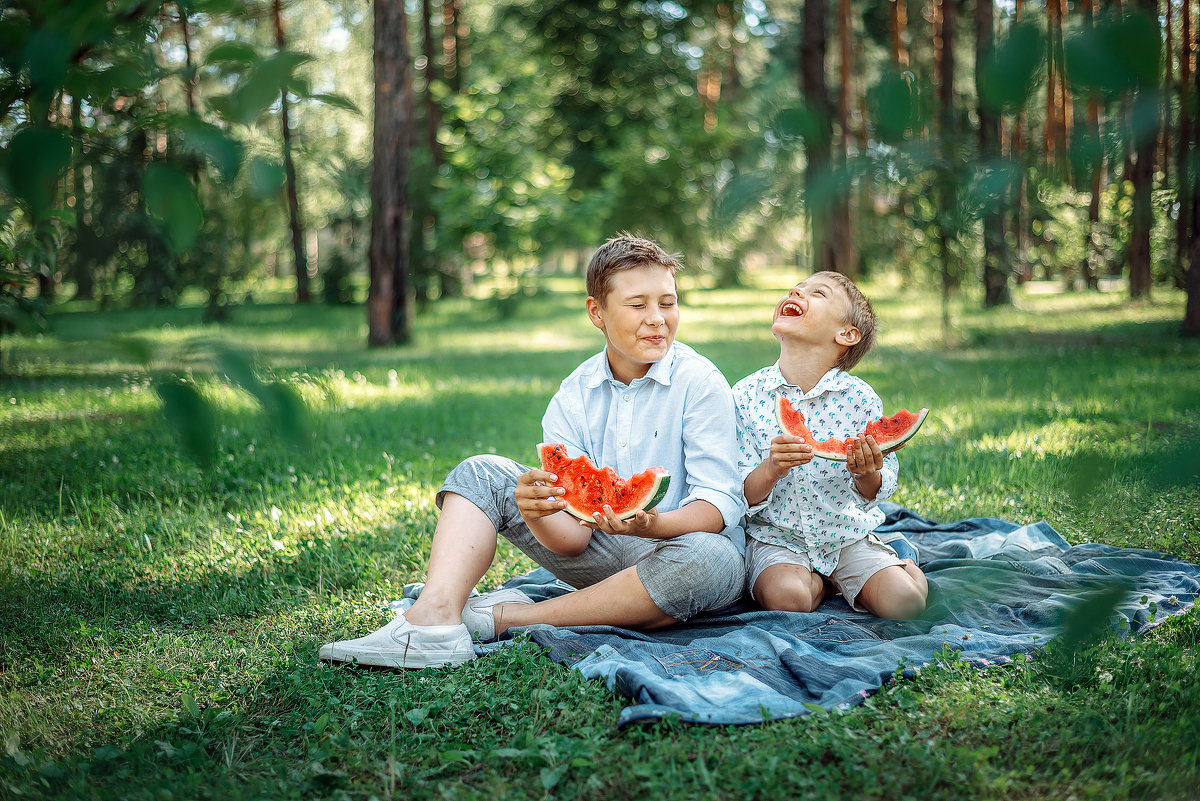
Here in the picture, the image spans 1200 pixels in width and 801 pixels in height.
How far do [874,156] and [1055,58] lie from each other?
24 cm

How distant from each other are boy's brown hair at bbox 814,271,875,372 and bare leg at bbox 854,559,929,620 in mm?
851

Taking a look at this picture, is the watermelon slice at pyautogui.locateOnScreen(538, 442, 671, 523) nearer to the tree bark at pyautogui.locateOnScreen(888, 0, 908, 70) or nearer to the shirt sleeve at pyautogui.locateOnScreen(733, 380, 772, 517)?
the shirt sleeve at pyautogui.locateOnScreen(733, 380, 772, 517)

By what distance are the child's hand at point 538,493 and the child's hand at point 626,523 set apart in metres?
0.14

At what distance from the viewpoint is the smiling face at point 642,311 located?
10.7ft

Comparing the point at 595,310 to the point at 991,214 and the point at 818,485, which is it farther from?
the point at 991,214

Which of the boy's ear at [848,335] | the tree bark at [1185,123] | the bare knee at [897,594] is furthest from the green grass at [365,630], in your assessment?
the boy's ear at [848,335]

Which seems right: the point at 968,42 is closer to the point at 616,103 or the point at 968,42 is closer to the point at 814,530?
the point at 616,103

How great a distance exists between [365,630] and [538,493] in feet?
3.34

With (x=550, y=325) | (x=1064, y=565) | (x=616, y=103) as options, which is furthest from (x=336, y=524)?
(x=616, y=103)

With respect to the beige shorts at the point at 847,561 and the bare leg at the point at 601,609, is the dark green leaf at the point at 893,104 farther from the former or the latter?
the beige shorts at the point at 847,561

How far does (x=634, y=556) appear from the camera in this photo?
3346 millimetres

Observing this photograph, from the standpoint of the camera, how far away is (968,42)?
2677 cm

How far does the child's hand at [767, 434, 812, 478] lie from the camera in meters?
3.02

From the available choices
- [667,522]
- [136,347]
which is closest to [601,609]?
[667,522]
